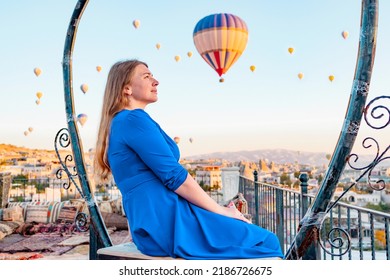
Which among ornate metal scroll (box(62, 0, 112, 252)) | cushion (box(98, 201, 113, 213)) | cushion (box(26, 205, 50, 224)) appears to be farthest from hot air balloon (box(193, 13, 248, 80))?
ornate metal scroll (box(62, 0, 112, 252))

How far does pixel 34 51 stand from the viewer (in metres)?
3.49

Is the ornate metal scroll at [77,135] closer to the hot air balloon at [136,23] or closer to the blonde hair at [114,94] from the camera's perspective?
the blonde hair at [114,94]

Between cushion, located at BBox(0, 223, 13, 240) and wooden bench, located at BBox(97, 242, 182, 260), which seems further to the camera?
cushion, located at BBox(0, 223, 13, 240)

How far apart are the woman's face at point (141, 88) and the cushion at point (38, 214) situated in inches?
162

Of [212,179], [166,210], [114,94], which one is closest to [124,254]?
[166,210]

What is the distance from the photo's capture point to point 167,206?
4.20 ft

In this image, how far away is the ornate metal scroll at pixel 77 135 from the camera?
207 centimetres

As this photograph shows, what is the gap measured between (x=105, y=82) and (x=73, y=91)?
0.72 metres

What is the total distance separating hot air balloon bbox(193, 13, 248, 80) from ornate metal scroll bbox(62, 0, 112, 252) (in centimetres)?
753

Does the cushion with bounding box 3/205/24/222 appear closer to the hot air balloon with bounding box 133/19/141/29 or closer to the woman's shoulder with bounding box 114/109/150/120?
the woman's shoulder with bounding box 114/109/150/120

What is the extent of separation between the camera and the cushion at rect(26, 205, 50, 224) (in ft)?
→ 16.8

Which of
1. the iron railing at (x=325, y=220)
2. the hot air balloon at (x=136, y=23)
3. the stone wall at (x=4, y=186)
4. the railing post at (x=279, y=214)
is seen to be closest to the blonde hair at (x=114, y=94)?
the iron railing at (x=325, y=220)

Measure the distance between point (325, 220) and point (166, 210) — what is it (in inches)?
28.0
